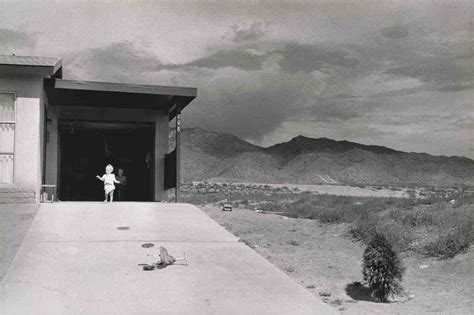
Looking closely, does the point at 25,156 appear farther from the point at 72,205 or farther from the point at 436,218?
the point at 436,218

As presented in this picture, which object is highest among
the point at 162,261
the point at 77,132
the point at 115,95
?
the point at 115,95

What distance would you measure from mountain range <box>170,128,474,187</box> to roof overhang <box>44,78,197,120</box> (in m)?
65.1

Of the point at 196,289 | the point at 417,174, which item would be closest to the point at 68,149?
the point at 196,289

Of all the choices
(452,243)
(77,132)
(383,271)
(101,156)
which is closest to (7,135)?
(77,132)

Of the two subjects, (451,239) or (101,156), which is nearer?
(451,239)

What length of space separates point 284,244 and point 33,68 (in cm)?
823

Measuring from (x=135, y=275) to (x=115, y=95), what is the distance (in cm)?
836

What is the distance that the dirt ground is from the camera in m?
8.93

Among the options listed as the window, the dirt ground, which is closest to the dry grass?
the dirt ground

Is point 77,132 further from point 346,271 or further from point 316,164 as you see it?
point 316,164

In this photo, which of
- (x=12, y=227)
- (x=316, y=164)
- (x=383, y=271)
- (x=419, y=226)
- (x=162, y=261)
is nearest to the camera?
(x=162, y=261)

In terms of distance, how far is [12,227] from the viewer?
10156 mm

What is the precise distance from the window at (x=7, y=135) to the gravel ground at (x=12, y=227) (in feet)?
2.90

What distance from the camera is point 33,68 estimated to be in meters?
12.4
